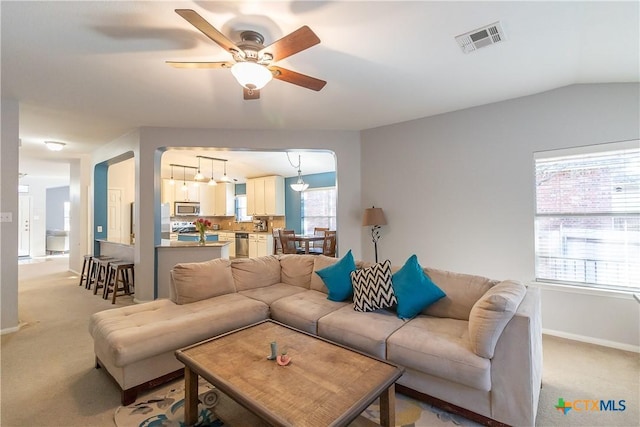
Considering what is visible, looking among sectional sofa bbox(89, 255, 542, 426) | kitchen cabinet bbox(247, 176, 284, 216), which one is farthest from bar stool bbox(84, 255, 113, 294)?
kitchen cabinet bbox(247, 176, 284, 216)

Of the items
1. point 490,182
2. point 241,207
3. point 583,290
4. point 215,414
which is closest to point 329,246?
point 490,182

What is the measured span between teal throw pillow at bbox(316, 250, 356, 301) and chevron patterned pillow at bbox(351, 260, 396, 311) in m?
0.17

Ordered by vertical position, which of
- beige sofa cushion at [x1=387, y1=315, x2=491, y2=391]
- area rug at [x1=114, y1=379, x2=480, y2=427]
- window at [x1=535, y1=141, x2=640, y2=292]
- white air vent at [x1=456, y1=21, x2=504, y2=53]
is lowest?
area rug at [x1=114, y1=379, x2=480, y2=427]

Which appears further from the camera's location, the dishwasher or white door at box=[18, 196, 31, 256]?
white door at box=[18, 196, 31, 256]

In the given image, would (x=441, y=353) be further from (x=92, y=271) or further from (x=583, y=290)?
(x=92, y=271)

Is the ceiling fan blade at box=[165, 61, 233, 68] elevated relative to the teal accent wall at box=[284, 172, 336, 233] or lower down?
elevated

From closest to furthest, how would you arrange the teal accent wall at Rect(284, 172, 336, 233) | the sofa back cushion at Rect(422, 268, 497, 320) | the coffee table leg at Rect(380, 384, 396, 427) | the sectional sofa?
the coffee table leg at Rect(380, 384, 396, 427)
the sectional sofa
the sofa back cushion at Rect(422, 268, 497, 320)
the teal accent wall at Rect(284, 172, 336, 233)

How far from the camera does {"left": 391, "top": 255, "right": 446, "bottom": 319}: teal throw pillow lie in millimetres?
2398

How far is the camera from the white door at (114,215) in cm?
630

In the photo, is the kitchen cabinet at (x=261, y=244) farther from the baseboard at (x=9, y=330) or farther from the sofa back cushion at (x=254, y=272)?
the baseboard at (x=9, y=330)

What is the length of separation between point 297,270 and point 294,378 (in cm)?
201

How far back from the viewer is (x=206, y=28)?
5.45 feet

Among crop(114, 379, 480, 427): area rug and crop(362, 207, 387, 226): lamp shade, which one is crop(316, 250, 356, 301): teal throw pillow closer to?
crop(114, 379, 480, 427): area rug

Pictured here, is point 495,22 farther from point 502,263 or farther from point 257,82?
point 502,263
